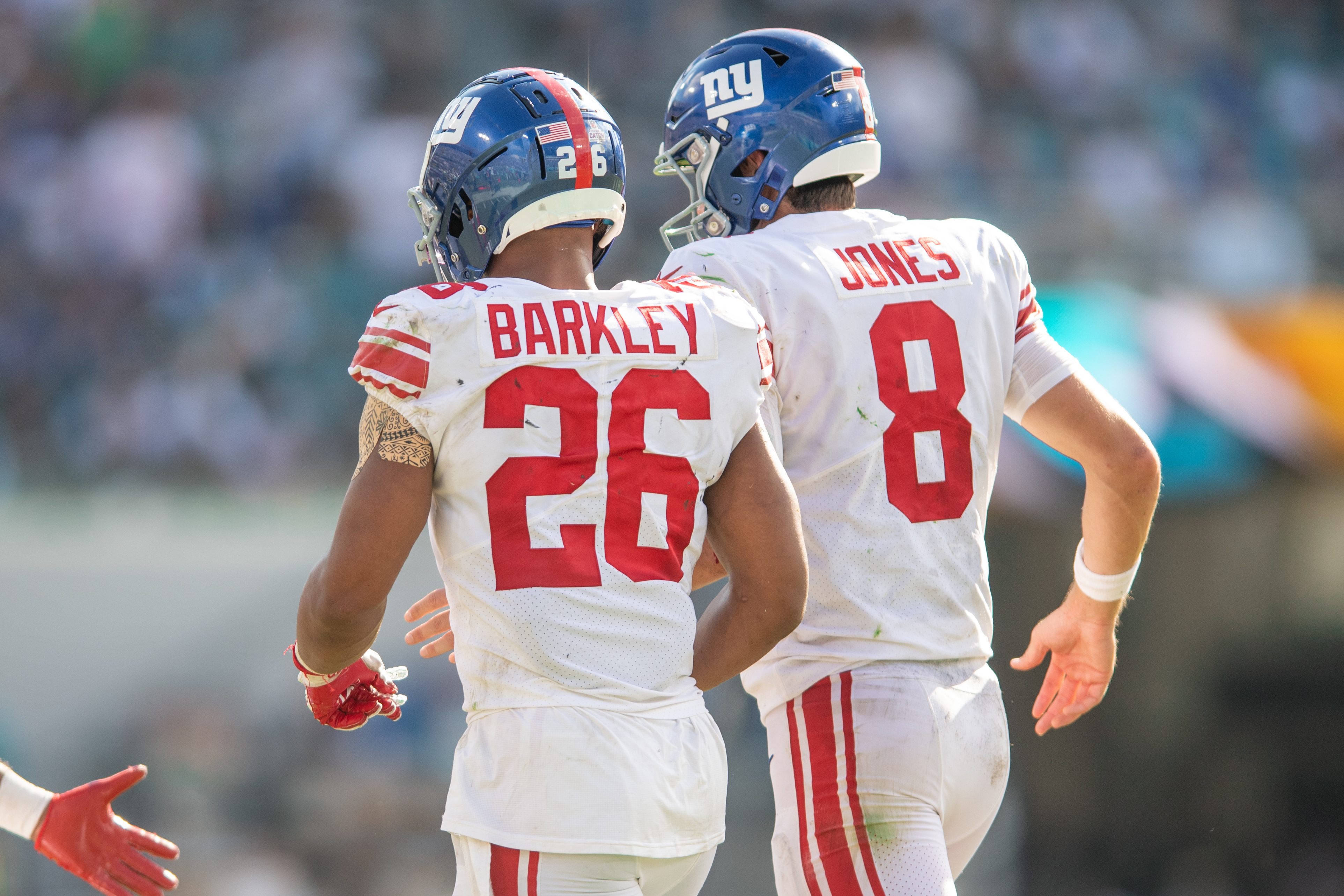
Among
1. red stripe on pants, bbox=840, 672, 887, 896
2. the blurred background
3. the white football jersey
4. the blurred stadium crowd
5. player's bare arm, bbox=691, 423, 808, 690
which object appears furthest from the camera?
the blurred stadium crowd

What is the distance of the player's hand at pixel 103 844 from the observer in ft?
9.41

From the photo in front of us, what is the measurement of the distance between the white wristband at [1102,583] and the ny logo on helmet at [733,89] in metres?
1.29

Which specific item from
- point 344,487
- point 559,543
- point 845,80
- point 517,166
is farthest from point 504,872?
point 344,487

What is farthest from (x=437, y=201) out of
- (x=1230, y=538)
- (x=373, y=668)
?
(x=1230, y=538)

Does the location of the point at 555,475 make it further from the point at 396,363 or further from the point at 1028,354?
the point at 1028,354

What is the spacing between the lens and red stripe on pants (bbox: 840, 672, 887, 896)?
3014 millimetres

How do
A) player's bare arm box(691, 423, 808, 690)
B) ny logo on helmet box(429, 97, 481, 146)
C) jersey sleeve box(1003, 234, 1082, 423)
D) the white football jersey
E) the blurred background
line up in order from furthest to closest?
the blurred background, jersey sleeve box(1003, 234, 1082, 423), the white football jersey, ny logo on helmet box(429, 97, 481, 146), player's bare arm box(691, 423, 808, 690)

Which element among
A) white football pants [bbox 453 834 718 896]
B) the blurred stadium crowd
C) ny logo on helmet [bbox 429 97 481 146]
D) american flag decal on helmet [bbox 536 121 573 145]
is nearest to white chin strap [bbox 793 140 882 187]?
american flag decal on helmet [bbox 536 121 573 145]

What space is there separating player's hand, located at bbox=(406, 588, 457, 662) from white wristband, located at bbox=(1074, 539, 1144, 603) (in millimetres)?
1484

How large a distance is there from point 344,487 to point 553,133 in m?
6.33

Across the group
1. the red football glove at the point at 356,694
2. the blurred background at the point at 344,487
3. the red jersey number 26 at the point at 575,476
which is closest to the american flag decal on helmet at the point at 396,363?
the red jersey number 26 at the point at 575,476

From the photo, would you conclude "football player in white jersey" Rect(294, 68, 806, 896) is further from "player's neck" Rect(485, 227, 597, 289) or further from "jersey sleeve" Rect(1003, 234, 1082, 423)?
"jersey sleeve" Rect(1003, 234, 1082, 423)

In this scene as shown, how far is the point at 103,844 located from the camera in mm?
2887

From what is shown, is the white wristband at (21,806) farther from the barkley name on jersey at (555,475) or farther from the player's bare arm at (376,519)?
the barkley name on jersey at (555,475)
